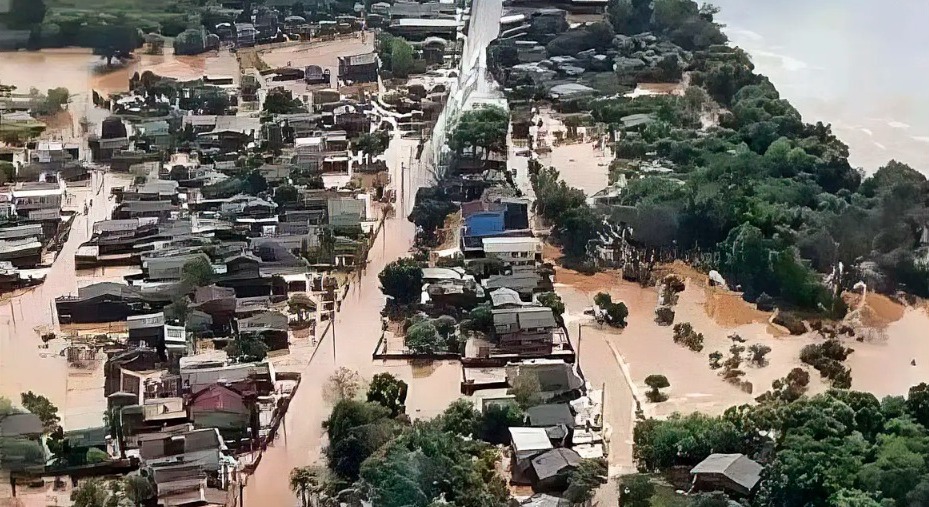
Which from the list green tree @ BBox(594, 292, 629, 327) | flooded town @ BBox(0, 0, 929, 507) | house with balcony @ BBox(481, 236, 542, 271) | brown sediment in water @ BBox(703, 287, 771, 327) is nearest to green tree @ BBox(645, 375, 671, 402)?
flooded town @ BBox(0, 0, 929, 507)

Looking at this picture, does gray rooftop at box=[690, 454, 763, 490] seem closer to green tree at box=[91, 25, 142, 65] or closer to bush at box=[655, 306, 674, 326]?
bush at box=[655, 306, 674, 326]

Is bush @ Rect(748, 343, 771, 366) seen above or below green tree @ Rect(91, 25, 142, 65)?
below

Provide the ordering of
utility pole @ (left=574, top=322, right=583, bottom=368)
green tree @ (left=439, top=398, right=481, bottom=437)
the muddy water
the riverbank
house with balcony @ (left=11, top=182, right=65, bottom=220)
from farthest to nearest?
1. the muddy water
2. the riverbank
3. house with balcony @ (left=11, top=182, right=65, bottom=220)
4. utility pole @ (left=574, top=322, right=583, bottom=368)
5. green tree @ (left=439, top=398, right=481, bottom=437)

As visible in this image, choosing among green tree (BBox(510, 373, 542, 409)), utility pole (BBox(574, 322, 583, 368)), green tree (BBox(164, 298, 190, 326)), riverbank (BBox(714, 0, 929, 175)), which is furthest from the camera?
riverbank (BBox(714, 0, 929, 175))

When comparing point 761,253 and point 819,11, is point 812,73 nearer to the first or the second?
point 819,11

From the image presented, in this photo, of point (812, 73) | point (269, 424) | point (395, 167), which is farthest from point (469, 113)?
point (269, 424)

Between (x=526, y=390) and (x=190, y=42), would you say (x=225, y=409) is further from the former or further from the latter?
(x=190, y=42)

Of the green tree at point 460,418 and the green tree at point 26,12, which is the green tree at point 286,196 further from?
the green tree at point 26,12
